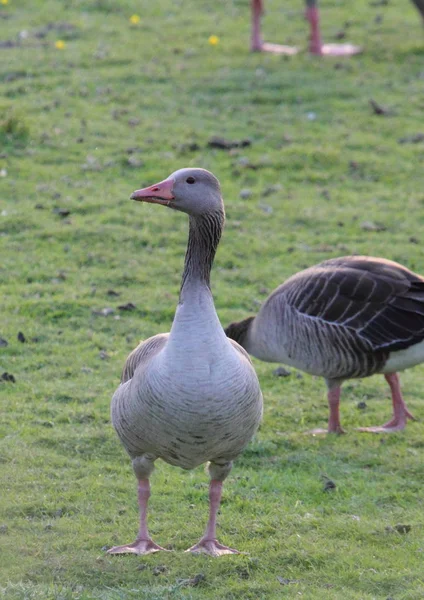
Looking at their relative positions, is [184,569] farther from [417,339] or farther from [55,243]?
[55,243]

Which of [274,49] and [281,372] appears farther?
[274,49]

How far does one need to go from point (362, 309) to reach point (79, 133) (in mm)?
6285

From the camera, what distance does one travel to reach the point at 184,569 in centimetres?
567

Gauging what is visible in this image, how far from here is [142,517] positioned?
593 cm

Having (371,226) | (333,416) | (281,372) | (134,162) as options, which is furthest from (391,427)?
(134,162)

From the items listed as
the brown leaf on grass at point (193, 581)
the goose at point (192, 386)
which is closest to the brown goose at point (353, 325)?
the goose at point (192, 386)

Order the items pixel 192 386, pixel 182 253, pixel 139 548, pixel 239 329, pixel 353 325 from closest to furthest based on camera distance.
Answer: pixel 192 386
pixel 139 548
pixel 353 325
pixel 239 329
pixel 182 253

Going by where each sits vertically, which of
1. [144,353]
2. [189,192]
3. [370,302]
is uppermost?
[189,192]

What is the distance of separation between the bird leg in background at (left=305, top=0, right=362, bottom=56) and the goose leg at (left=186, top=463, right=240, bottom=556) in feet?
37.0

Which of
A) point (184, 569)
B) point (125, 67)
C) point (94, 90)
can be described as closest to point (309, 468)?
point (184, 569)

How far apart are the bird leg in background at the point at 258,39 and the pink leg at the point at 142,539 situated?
37.1 ft

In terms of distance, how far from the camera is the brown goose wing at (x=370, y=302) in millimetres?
7645

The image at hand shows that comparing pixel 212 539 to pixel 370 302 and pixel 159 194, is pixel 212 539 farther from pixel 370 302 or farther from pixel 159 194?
pixel 370 302

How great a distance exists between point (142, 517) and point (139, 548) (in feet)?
0.62
